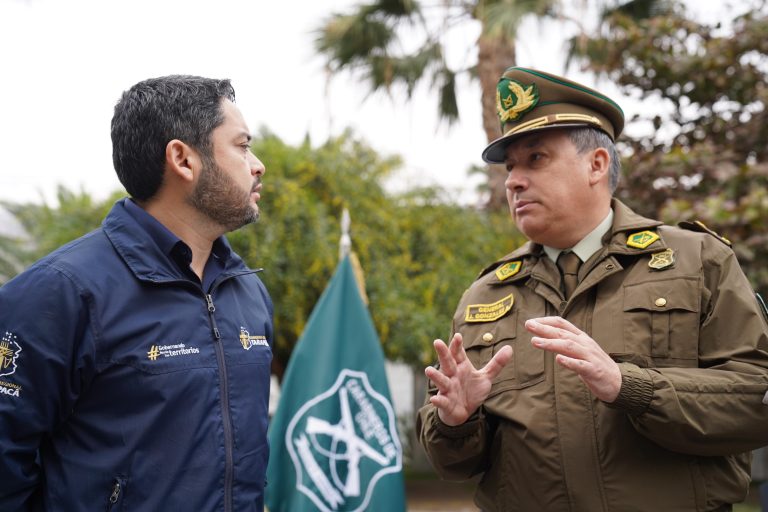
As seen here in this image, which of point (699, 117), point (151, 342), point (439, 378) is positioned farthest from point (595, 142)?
point (699, 117)

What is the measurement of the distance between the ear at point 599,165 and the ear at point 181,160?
1217 mm

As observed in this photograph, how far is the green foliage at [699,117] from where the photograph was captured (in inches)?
222

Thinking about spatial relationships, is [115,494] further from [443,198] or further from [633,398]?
[443,198]

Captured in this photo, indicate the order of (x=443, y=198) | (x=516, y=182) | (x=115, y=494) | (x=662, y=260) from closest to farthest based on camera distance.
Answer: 1. (x=115, y=494)
2. (x=662, y=260)
3. (x=516, y=182)
4. (x=443, y=198)

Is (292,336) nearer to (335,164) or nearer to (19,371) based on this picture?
(335,164)

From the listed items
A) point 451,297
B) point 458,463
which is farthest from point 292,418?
point 451,297

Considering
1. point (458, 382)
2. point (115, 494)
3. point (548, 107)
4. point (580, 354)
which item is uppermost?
point (548, 107)

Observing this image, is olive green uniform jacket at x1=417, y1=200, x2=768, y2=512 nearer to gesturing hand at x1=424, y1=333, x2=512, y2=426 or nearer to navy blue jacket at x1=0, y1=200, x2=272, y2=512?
gesturing hand at x1=424, y1=333, x2=512, y2=426

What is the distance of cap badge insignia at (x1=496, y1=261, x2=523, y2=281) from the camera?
2508 mm

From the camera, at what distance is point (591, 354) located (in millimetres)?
1927

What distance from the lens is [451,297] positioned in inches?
324

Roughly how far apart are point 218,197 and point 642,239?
1.24 m

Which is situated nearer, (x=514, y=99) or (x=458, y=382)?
(x=458, y=382)

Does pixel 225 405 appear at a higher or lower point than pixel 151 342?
lower
